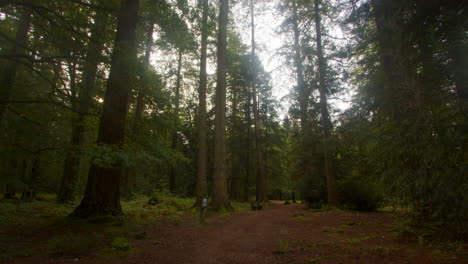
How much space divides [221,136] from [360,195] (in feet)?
24.2

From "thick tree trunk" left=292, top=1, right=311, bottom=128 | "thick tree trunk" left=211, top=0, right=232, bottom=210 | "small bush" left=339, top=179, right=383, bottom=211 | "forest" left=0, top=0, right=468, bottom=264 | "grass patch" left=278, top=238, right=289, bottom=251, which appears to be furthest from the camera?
"thick tree trunk" left=292, top=1, right=311, bottom=128

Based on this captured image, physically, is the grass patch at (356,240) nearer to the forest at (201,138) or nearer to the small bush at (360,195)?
the forest at (201,138)

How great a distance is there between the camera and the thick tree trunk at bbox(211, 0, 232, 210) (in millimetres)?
12719

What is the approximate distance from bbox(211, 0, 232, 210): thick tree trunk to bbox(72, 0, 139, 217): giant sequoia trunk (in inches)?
225

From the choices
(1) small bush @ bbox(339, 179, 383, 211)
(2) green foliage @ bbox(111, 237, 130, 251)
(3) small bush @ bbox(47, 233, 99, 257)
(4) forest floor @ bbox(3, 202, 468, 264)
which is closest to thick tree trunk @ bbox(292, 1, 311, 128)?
(1) small bush @ bbox(339, 179, 383, 211)

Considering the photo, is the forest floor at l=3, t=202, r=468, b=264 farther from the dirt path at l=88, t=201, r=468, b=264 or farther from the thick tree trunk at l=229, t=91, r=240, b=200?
the thick tree trunk at l=229, t=91, r=240, b=200

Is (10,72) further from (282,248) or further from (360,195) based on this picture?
(360,195)

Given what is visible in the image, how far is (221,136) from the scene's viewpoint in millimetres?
13320

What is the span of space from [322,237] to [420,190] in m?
2.62

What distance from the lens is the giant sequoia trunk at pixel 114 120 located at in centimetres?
710

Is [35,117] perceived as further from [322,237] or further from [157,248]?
[322,237]

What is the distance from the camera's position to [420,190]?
423 cm

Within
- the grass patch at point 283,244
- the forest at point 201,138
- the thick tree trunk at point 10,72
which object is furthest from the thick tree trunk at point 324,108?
the thick tree trunk at point 10,72

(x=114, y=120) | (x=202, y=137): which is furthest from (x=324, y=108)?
(x=114, y=120)
